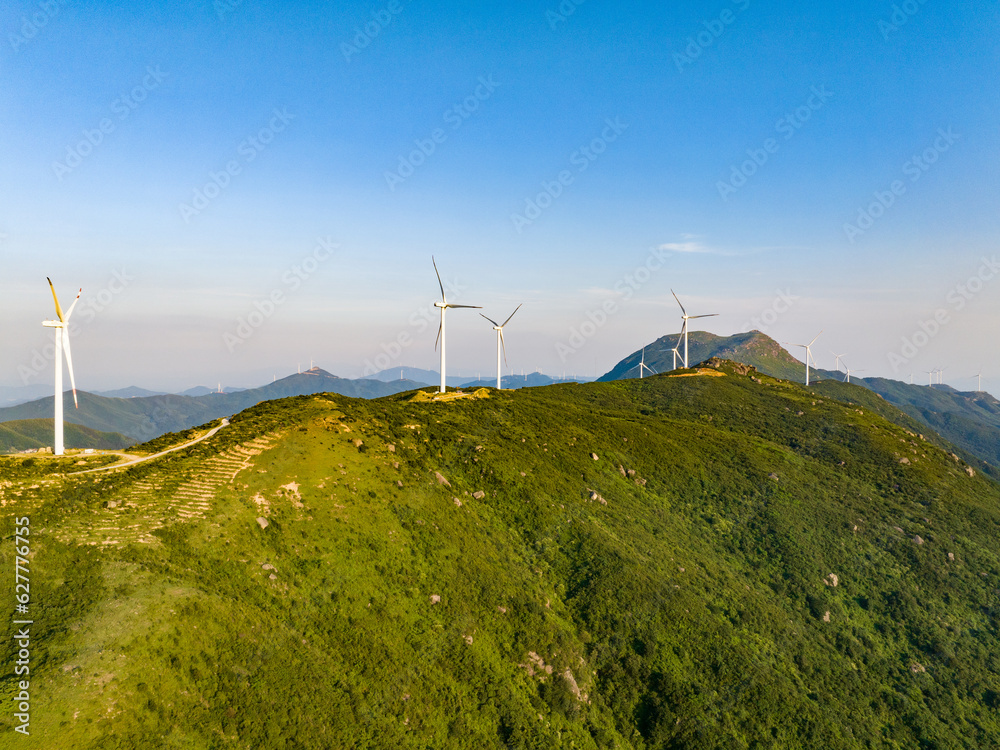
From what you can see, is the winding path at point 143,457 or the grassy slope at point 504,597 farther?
the winding path at point 143,457

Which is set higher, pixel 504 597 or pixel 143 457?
pixel 143 457

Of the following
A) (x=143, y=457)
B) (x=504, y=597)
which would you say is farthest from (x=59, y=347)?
(x=504, y=597)

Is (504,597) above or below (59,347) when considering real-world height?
below

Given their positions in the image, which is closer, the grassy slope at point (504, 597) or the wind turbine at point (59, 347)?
the grassy slope at point (504, 597)

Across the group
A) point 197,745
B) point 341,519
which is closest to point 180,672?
point 197,745

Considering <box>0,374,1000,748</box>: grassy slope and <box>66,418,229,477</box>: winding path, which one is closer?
<box>0,374,1000,748</box>: grassy slope

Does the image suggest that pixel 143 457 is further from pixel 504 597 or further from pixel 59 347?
pixel 504 597

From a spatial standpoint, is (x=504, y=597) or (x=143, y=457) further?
(x=143, y=457)

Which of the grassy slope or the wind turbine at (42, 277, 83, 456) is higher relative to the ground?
the wind turbine at (42, 277, 83, 456)

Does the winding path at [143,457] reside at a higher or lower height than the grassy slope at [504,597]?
higher
